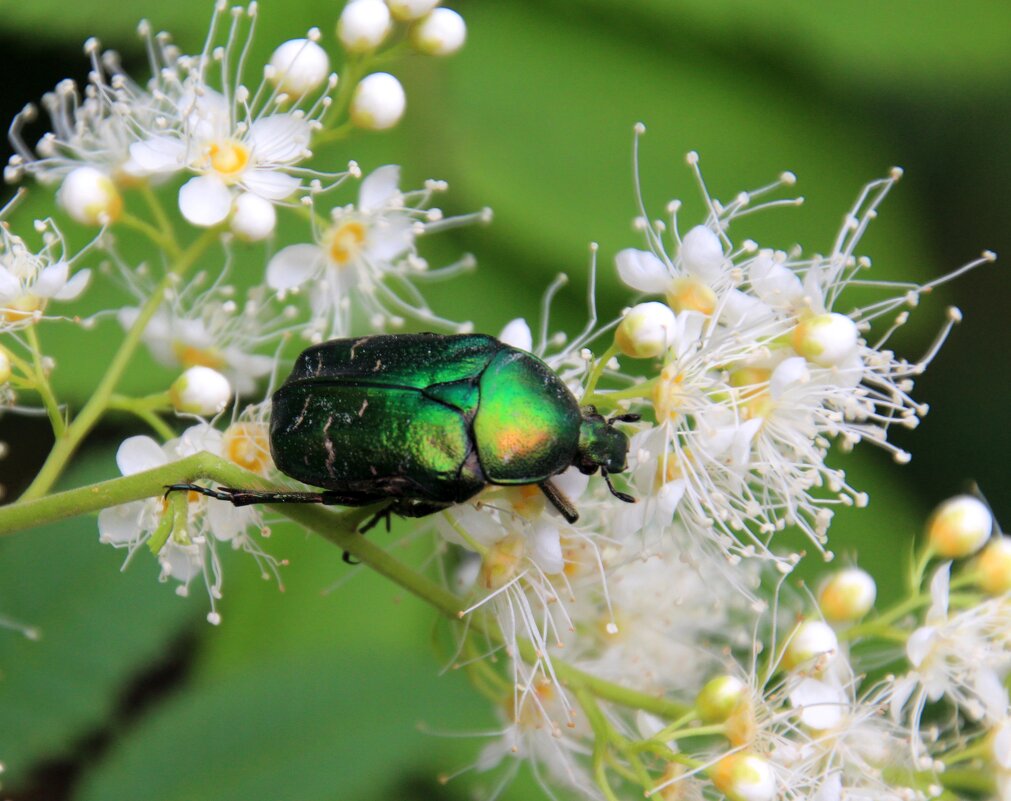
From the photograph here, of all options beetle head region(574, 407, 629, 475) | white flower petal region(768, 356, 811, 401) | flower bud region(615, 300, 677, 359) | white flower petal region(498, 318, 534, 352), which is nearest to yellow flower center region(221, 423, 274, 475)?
white flower petal region(498, 318, 534, 352)

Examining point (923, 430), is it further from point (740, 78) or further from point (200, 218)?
point (200, 218)

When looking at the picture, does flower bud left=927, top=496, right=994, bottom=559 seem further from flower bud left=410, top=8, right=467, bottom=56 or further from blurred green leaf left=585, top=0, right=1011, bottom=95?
flower bud left=410, top=8, right=467, bottom=56

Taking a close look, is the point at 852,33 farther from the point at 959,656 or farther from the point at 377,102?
the point at 959,656

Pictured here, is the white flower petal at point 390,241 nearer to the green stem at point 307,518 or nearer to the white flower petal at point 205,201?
the white flower petal at point 205,201

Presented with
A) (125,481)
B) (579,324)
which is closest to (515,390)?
(125,481)

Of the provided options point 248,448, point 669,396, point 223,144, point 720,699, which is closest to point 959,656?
point 720,699
